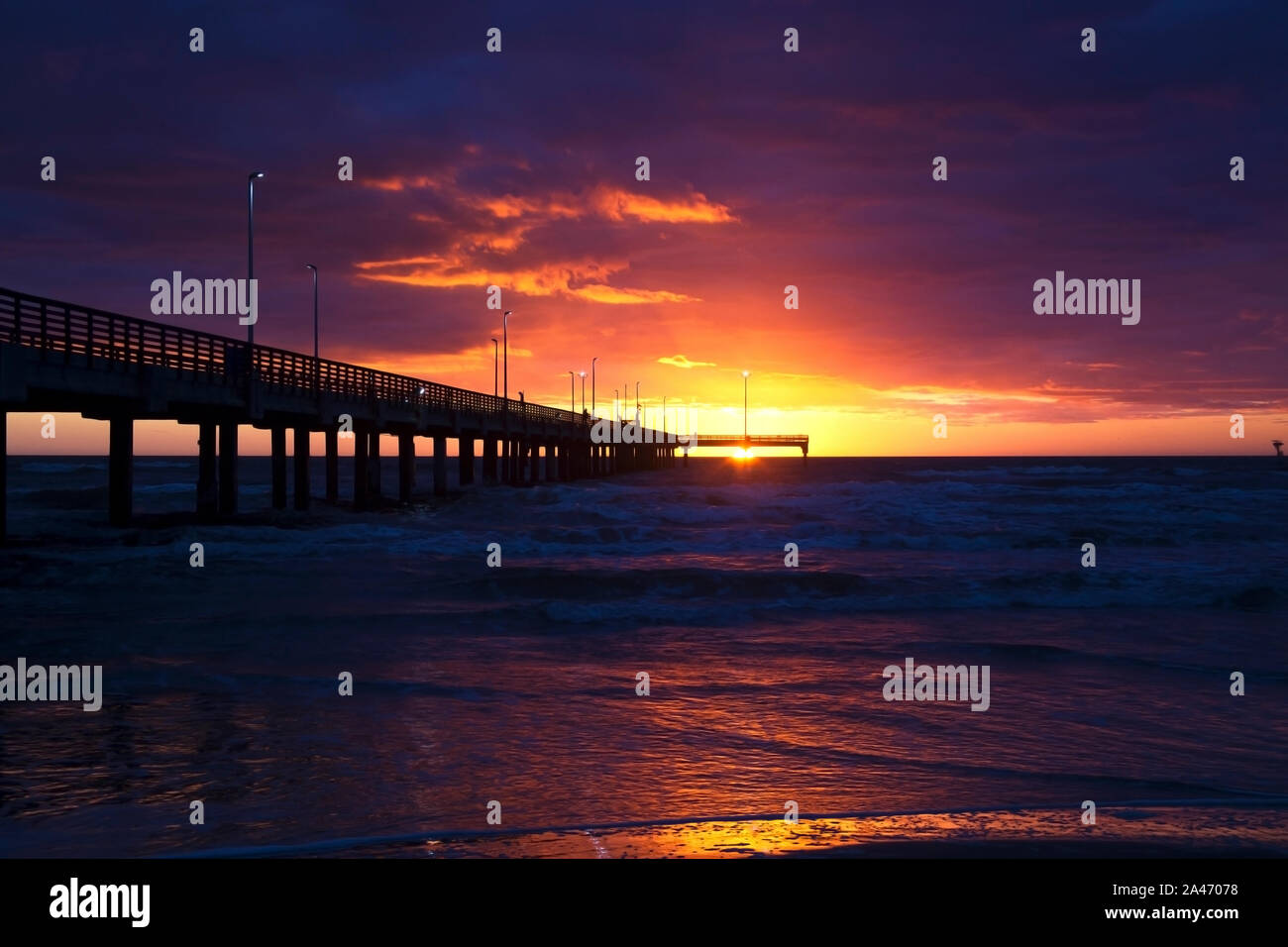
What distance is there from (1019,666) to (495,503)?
130 ft

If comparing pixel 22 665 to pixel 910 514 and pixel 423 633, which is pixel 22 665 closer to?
pixel 423 633

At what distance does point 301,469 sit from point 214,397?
946 centimetres

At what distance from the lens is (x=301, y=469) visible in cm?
3772

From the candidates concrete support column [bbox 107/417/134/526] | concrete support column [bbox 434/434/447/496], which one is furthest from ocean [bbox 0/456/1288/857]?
concrete support column [bbox 434/434/447/496]

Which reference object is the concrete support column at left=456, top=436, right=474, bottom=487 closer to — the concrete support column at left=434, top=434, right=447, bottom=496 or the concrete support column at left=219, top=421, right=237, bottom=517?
the concrete support column at left=434, top=434, right=447, bottom=496

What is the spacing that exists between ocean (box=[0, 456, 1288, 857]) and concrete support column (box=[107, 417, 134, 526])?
2.98 metres

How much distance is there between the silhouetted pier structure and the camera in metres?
21.5

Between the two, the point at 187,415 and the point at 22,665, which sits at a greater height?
the point at 187,415

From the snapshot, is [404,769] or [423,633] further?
[423,633]
